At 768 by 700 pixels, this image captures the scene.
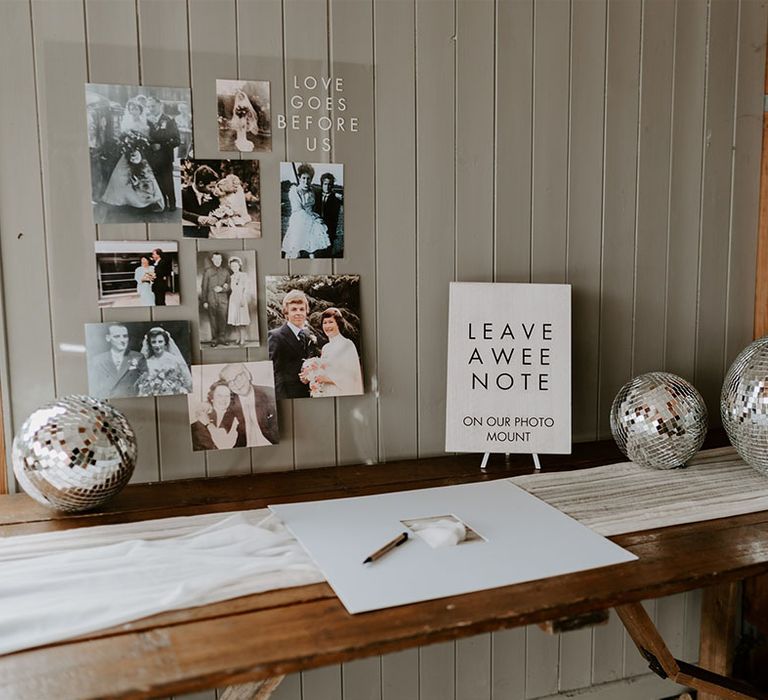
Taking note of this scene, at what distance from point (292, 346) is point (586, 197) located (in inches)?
29.0

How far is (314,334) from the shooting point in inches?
57.1

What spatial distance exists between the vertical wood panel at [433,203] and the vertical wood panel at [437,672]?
0.44 meters

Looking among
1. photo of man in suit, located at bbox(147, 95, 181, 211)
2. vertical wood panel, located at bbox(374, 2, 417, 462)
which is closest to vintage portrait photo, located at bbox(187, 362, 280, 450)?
vertical wood panel, located at bbox(374, 2, 417, 462)

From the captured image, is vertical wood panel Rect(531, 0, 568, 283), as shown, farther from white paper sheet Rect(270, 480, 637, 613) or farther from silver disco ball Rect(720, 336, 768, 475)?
white paper sheet Rect(270, 480, 637, 613)

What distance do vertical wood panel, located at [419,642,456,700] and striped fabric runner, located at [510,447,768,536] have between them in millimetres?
482

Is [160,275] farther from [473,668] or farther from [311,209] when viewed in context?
[473,668]

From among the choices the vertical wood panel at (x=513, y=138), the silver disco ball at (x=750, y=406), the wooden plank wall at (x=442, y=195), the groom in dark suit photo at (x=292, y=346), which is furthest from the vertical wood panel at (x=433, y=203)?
the silver disco ball at (x=750, y=406)

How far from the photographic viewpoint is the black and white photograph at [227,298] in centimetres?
137

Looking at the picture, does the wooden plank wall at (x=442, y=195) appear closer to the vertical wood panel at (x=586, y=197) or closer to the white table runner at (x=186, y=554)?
the vertical wood panel at (x=586, y=197)

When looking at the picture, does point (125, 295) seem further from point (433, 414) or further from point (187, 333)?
point (433, 414)

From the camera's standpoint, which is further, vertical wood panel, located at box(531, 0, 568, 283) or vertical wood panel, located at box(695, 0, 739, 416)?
vertical wood panel, located at box(695, 0, 739, 416)

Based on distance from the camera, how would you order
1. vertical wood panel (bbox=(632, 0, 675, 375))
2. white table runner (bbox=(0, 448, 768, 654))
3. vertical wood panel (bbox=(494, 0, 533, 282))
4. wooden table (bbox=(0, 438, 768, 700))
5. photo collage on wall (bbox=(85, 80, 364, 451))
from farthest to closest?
vertical wood panel (bbox=(632, 0, 675, 375))
vertical wood panel (bbox=(494, 0, 533, 282))
photo collage on wall (bbox=(85, 80, 364, 451))
white table runner (bbox=(0, 448, 768, 654))
wooden table (bbox=(0, 438, 768, 700))

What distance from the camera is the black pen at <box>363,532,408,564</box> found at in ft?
3.31

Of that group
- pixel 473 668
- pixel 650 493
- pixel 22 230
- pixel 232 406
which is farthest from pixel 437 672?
pixel 22 230
